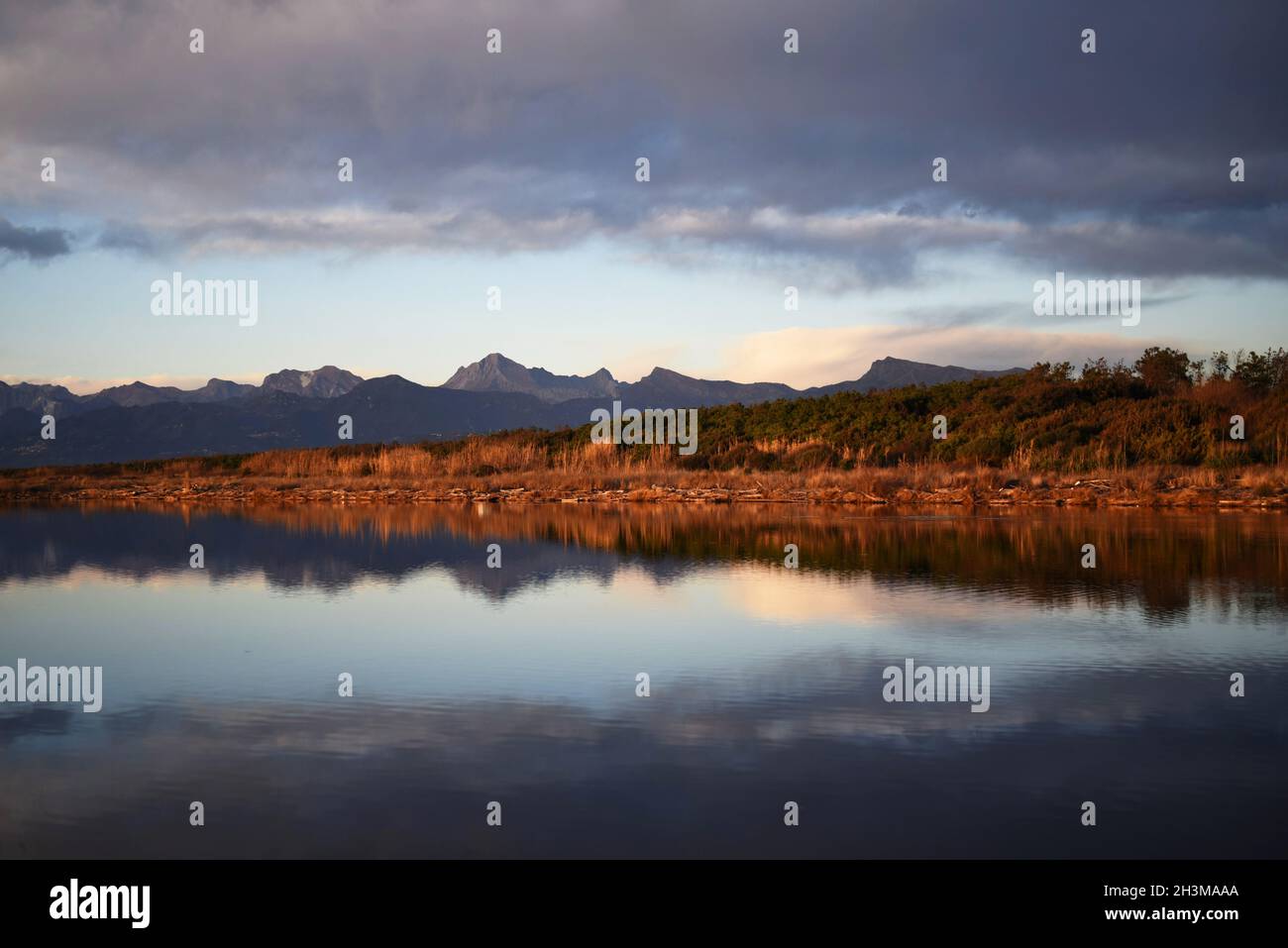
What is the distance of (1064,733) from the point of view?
7.97 m

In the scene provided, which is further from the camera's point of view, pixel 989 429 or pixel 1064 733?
pixel 989 429

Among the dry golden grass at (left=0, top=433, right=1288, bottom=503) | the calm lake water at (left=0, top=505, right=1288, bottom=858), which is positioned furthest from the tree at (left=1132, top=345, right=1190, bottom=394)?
the calm lake water at (left=0, top=505, right=1288, bottom=858)

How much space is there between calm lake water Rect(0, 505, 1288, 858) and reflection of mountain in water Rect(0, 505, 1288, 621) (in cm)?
21

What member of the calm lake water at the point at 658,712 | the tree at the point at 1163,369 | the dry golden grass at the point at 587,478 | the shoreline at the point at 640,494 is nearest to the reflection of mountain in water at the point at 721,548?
the calm lake water at the point at 658,712

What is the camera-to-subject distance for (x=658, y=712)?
28.2ft

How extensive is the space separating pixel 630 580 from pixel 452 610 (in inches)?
136

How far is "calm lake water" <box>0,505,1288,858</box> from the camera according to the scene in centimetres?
618

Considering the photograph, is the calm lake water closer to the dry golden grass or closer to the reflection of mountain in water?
the reflection of mountain in water

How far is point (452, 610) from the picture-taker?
14.2m
